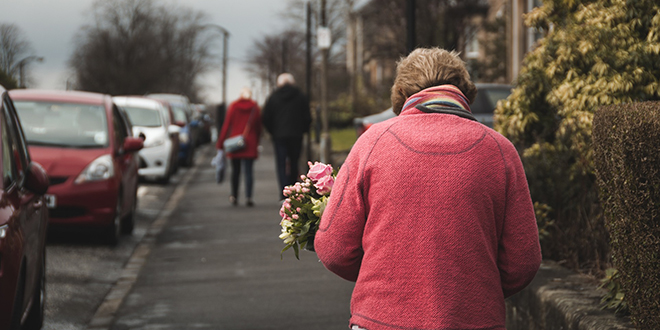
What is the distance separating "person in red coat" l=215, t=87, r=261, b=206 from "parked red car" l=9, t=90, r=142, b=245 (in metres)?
2.52

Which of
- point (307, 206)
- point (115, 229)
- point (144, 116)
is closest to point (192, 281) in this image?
point (115, 229)

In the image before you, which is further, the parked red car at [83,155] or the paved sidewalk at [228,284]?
the parked red car at [83,155]

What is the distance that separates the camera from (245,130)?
13.3 metres

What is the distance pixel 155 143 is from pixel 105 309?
1126 cm

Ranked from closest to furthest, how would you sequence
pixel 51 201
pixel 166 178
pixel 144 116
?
1. pixel 51 201
2. pixel 166 178
3. pixel 144 116

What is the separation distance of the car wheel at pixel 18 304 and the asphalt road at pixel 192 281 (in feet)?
4.21

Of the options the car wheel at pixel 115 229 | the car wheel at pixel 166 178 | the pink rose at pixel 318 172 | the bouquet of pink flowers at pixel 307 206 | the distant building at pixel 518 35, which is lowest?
the car wheel at pixel 166 178

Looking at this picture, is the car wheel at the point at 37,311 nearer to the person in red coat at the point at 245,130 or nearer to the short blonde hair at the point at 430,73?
the short blonde hair at the point at 430,73

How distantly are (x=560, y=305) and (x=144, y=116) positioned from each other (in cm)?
1503

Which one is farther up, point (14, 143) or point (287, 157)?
point (14, 143)

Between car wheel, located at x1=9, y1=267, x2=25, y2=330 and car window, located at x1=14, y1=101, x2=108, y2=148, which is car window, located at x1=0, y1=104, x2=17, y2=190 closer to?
car wheel, located at x1=9, y1=267, x2=25, y2=330

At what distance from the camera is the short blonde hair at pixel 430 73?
9.37 ft

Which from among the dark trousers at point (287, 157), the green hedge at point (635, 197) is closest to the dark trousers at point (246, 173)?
the dark trousers at point (287, 157)

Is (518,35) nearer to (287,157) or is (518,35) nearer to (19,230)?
(287,157)
